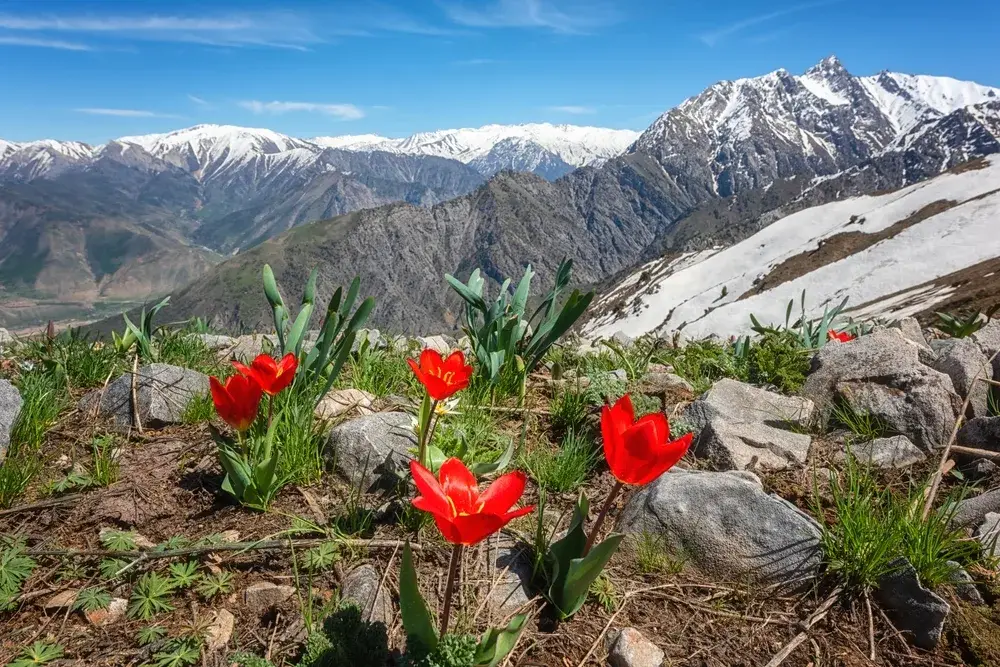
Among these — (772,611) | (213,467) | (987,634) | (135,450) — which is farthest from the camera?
(135,450)

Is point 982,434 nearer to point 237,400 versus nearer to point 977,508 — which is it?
point 977,508

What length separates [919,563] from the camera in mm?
1876

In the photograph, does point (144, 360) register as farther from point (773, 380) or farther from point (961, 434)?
point (961, 434)

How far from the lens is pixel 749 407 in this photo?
10.6ft

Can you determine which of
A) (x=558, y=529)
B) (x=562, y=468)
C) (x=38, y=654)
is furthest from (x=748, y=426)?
(x=38, y=654)

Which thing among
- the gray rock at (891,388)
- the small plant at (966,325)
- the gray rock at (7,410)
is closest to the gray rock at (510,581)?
the gray rock at (891,388)

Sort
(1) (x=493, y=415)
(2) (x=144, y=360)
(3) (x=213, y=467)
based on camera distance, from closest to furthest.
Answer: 1. (3) (x=213, y=467)
2. (1) (x=493, y=415)
3. (2) (x=144, y=360)

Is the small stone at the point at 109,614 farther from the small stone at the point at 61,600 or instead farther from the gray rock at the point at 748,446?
the gray rock at the point at 748,446

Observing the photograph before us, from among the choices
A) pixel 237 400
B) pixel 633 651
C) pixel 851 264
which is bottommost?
pixel 851 264

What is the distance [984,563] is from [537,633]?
1.63m

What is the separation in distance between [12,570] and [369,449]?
1.33m

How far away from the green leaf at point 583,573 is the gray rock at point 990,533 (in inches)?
56.3

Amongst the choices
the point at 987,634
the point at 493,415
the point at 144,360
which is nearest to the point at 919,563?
the point at 987,634

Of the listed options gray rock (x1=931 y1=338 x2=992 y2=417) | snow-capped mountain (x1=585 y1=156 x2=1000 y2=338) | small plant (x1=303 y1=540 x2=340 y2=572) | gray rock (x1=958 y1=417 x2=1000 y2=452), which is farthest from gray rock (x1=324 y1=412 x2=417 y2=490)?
snow-capped mountain (x1=585 y1=156 x2=1000 y2=338)
